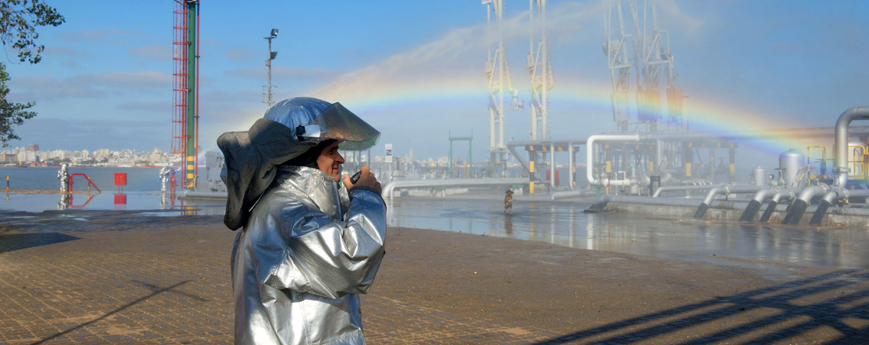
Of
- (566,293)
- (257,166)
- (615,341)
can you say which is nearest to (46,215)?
(566,293)

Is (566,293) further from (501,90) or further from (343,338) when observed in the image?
(501,90)

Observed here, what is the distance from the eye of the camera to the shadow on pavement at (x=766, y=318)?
6188 mm

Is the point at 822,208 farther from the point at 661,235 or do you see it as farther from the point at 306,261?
the point at 306,261

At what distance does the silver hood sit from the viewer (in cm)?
211

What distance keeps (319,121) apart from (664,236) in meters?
15.3

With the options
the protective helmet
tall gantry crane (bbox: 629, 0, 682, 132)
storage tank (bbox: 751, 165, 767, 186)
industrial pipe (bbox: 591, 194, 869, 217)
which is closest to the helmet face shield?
the protective helmet

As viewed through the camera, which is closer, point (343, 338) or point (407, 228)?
point (343, 338)

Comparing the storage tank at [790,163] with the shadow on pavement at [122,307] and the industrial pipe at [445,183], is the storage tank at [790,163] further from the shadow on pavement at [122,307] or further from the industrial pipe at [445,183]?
the shadow on pavement at [122,307]

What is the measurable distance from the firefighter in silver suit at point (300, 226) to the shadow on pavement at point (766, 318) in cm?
411

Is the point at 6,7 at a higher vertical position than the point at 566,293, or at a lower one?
higher

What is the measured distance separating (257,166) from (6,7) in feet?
40.8

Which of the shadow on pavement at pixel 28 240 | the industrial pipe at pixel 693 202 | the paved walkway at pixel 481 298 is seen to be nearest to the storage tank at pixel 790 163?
the industrial pipe at pixel 693 202

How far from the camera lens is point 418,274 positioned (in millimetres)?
10188

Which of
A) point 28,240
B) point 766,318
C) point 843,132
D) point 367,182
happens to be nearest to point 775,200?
point 843,132
